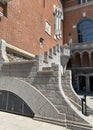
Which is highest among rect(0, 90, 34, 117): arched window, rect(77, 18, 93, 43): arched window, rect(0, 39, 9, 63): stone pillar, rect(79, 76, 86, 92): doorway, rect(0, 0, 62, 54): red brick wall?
rect(77, 18, 93, 43): arched window

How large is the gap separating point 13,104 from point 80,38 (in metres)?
18.8

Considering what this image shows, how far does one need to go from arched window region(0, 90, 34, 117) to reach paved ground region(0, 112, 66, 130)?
0.35 m

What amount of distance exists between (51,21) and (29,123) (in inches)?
564

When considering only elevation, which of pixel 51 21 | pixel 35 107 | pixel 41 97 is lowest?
pixel 35 107

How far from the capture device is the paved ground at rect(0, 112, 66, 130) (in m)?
5.86

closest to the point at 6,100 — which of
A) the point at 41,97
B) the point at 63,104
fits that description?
the point at 41,97

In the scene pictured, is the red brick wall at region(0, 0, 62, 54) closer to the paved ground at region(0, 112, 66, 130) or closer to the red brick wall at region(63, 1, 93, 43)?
the paved ground at region(0, 112, 66, 130)

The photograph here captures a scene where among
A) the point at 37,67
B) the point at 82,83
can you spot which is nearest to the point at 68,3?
the point at 82,83

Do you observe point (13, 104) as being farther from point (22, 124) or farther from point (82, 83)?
point (82, 83)

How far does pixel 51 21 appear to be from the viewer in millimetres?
18781

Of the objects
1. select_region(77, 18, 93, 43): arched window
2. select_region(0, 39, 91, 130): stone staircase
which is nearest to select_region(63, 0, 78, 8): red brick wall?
select_region(77, 18, 93, 43): arched window

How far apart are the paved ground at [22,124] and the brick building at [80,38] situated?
1706 cm

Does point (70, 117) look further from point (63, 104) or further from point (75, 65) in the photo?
point (75, 65)

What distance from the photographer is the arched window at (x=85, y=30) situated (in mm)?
A: 23341
